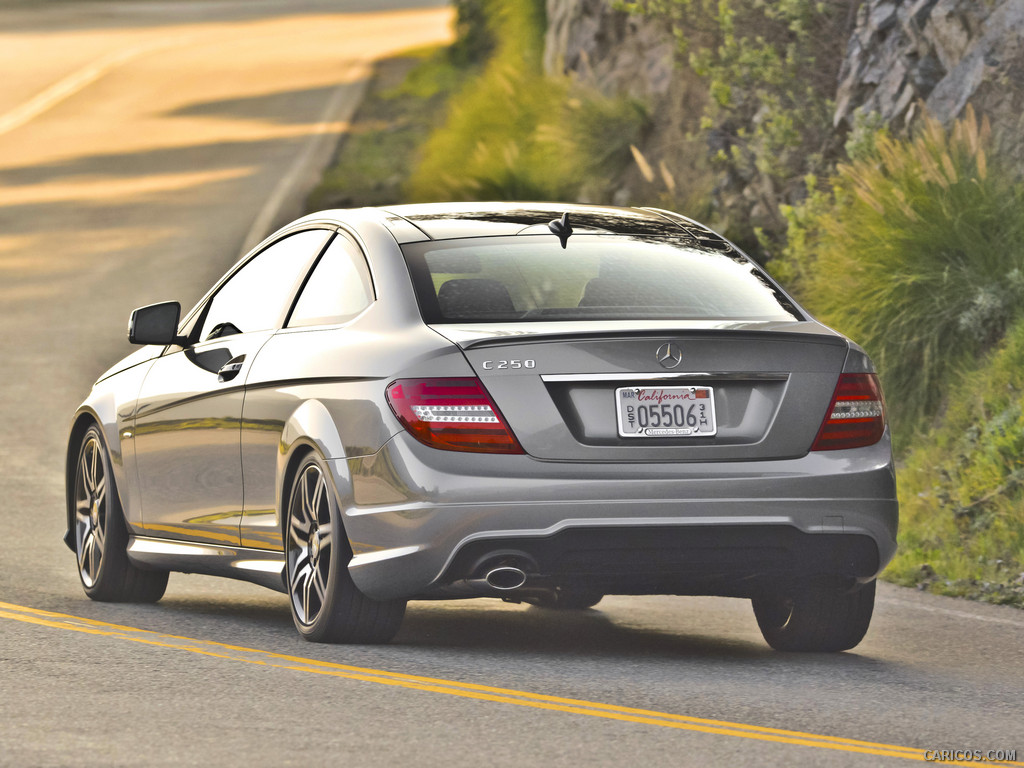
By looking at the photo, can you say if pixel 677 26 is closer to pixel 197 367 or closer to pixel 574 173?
pixel 574 173

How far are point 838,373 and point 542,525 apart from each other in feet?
4.14

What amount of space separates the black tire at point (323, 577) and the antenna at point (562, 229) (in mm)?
1353

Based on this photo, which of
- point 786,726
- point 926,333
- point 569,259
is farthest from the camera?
point 926,333

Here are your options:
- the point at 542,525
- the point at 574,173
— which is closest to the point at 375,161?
Answer: the point at 574,173

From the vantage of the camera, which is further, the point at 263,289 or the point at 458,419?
the point at 263,289

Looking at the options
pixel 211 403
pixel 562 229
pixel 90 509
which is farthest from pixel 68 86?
pixel 562 229

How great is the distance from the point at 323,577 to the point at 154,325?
6.04 feet

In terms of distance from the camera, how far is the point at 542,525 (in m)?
6.77

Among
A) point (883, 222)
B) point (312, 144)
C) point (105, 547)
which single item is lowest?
point (312, 144)

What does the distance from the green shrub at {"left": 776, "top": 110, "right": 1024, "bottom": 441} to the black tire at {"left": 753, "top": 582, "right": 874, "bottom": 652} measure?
164 inches

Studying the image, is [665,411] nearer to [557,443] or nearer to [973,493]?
[557,443]

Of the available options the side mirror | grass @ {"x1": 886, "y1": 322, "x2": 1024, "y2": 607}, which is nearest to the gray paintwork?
the side mirror

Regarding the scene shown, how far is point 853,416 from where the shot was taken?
715 cm

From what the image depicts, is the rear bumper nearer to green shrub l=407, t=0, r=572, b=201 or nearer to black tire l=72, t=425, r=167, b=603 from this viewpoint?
black tire l=72, t=425, r=167, b=603
